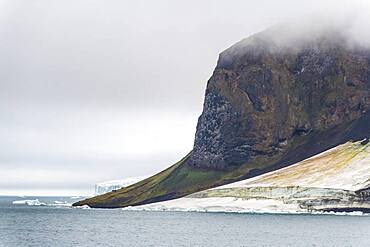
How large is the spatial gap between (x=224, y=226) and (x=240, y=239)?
4281 centimetres

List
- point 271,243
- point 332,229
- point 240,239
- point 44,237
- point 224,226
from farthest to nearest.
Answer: point 224,226 < point 332,229 < point 44,237 < point 240,239 < point 271,243

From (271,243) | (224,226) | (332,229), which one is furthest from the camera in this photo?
(224,226)

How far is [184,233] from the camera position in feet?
509

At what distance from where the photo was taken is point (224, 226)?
586 feet

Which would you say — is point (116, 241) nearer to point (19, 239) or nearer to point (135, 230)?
point (19, 239)

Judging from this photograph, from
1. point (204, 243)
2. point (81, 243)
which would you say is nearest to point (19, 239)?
point (81, 243)

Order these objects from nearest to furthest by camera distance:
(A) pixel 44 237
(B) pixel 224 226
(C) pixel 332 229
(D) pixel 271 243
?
(D) pixel 271 243
(A) pixel 44 237
(C) pixel 332 229
(B) pixel 224 226

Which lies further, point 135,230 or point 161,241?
point 135,230

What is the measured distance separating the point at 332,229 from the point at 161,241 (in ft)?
160

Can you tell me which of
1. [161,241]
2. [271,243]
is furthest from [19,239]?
[271,243]

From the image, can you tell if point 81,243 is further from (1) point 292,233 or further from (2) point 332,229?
(2) point 332,229

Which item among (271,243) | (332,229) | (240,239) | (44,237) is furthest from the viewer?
(332,229)

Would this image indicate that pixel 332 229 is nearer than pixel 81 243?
No

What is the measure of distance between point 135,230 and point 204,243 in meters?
43.8
